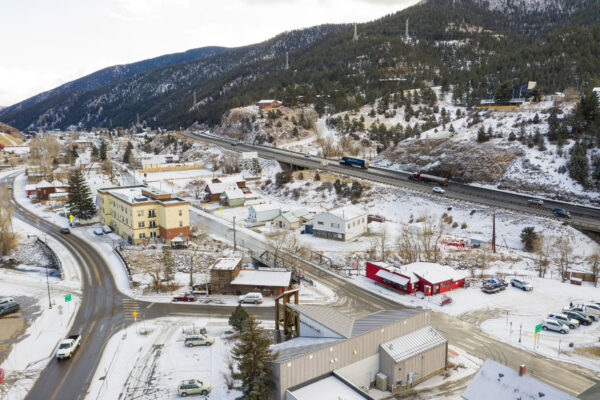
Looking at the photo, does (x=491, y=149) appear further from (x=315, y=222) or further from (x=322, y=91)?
(x=322, y=91)

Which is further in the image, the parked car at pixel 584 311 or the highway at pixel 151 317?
the parked car at pixel 584 311

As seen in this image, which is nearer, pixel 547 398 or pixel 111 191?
pixel 547 398

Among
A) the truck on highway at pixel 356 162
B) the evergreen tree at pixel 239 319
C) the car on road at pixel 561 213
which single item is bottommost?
the evergreen tree at pixel 239 319

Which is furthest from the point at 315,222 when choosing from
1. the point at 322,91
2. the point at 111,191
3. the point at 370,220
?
the point at 322,91

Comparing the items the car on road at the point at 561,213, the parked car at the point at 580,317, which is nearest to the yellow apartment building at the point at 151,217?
the parked car at the point at 580,317

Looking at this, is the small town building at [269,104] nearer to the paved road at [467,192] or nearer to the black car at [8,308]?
the paved road at [467,192]

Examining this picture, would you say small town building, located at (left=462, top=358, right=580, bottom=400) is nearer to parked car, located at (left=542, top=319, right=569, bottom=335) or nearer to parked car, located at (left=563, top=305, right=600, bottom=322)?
parked car, located at (left=542, top=319, right=569, bottom=335)

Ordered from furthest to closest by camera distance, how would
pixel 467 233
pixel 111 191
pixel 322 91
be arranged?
pixel 322 91, pixel 111 191, pixel 467 233
